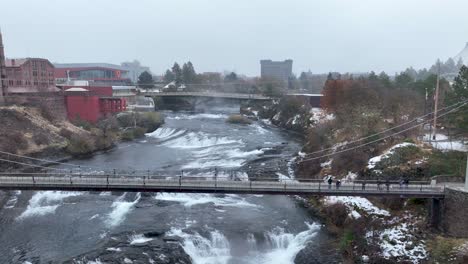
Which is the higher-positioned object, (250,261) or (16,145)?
(16,145)

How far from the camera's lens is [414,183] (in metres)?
22.8

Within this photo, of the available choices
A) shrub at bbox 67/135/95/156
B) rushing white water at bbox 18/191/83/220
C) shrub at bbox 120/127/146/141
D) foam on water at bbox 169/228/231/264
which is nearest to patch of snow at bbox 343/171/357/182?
foam on water at bbox 169/228/231/264

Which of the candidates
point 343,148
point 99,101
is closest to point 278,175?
point 343,148

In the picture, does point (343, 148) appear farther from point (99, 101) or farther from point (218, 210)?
point (99, 101)

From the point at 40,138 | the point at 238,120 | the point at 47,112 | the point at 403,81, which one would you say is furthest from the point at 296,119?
the point at 40,138

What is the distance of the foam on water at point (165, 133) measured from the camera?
5609cm

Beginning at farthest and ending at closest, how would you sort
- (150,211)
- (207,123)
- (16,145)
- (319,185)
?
(207,123) → (16,145) → (150,211) → (319,185)

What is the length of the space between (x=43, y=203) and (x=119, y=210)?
5.81m

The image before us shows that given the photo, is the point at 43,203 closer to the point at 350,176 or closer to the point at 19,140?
the point at 19,140

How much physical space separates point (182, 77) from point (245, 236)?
292 feet

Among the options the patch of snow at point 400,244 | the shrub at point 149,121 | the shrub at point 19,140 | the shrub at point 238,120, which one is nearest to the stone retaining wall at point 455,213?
the patch of snow at point 400,244

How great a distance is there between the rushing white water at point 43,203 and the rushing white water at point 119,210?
386 cm

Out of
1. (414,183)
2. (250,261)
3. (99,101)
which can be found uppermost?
(99,101)

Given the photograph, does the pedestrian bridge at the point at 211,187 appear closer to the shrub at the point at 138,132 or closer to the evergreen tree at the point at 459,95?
the evergreen tree at the point at 459,95
